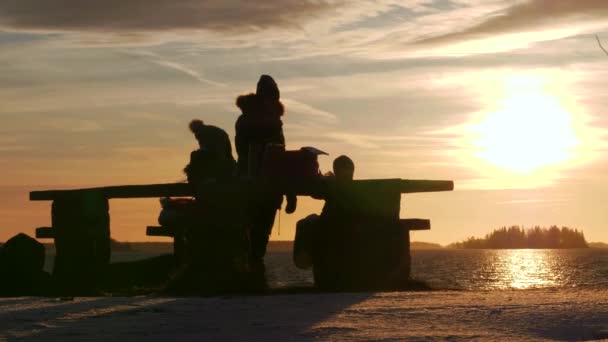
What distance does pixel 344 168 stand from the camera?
13219 millimetres

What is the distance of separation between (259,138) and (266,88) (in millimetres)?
665

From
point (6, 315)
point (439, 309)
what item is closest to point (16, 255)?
point (6, 315)

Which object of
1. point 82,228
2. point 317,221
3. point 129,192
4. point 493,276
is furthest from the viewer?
point 493,276

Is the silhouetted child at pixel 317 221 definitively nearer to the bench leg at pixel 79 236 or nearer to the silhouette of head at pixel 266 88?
the silhouette of head at pixel 266 88

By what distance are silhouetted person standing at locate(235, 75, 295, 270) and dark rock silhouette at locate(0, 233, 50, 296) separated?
5526mm

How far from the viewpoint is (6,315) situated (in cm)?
896

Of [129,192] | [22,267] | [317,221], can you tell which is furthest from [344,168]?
[22,267]

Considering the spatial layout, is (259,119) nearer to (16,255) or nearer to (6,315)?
(6,315)

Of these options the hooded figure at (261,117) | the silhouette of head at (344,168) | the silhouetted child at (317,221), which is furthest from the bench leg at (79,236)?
the silhouette of head at (344,168)

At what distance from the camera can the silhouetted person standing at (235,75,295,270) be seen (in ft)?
44.2

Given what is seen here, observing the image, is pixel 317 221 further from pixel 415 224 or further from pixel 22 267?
pixel 22 267

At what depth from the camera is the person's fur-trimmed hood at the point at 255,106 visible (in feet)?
44.2

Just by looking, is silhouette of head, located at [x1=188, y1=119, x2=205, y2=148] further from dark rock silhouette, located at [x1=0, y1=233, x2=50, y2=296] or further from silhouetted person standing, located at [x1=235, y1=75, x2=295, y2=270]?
dark rock silhouette, located at [x1=0, y1=233, x2=50, y2=296]

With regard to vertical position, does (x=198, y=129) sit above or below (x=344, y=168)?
above
